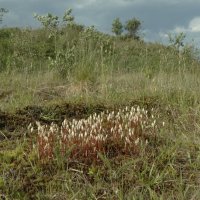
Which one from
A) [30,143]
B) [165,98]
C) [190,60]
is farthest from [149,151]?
[190,60]

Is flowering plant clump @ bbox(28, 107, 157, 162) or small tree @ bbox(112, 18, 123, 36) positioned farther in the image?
small tree @ bbox(112, 18, 123, 36)

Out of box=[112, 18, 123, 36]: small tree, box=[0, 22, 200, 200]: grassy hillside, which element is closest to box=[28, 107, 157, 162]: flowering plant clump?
box=[0, 22, 200, 200]: grassy hillside

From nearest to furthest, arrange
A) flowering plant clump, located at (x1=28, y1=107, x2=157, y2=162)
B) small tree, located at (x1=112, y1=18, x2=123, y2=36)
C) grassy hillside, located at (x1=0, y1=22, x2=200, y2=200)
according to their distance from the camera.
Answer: grassy hillside, located at (x1=0, y1=22, x2=200, y2=200) < flowering plant clump, located at (x1=28, y1=107, x2=157, y2=162) < small tree, located at (x1=112, y1=18, x2=123, y2=36)

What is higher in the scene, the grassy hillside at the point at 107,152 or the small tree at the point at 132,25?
the small tree at the point at 132,25

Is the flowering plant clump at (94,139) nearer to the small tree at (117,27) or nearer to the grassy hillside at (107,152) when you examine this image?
the grassy hillside at (107,152)

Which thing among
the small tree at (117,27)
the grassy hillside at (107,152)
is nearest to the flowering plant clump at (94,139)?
the grassy hillside at (107,152)

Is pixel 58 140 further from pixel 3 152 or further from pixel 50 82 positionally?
pixel 50 82

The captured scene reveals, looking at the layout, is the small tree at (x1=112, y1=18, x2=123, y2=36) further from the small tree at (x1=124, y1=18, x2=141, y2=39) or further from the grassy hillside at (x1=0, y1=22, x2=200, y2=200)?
the grassy hillside at (x1=0, y1=22, x2=200, y2=200)

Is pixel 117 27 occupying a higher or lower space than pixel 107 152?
higher

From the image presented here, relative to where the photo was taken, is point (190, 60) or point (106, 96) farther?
point (190, 60)

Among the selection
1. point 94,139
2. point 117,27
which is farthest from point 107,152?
point 117,27

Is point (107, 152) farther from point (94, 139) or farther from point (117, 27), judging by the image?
point (117, 27)

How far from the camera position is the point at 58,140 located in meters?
5.27

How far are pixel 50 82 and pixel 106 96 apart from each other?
370 cm
